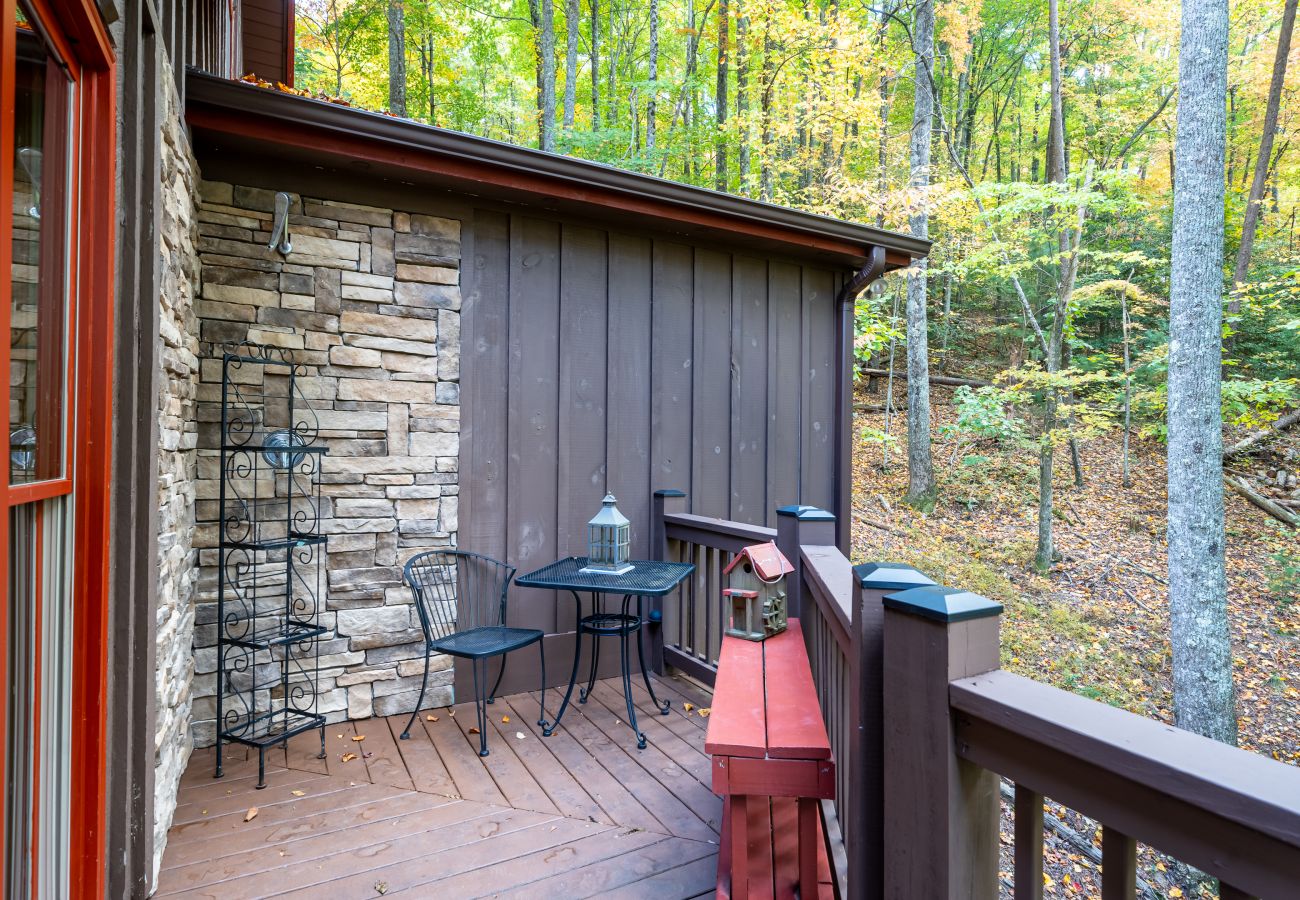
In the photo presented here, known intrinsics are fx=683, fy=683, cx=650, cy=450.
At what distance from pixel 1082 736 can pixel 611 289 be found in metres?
3.32

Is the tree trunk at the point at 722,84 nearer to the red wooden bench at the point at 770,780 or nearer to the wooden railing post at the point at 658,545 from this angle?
the wooden railing post at the point at 658,545

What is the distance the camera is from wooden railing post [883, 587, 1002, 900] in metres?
0.98

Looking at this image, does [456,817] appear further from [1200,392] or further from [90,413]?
[1200,392]

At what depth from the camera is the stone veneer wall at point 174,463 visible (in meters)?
2.04

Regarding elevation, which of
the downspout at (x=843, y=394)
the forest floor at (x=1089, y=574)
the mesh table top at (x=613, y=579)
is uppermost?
the downspout at (x=843, y=394)

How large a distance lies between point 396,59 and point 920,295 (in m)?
7.66

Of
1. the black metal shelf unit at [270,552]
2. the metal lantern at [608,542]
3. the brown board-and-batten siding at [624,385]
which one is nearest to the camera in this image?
the black metal shelf unit at [270,552]

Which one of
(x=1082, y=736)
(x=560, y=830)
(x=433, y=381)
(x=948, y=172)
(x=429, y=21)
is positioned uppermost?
(x=429, y=21)

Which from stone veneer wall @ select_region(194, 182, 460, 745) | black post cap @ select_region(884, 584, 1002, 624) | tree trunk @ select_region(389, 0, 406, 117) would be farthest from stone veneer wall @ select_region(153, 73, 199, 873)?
tree trunk @ select_region(389, 0, 406, 117)

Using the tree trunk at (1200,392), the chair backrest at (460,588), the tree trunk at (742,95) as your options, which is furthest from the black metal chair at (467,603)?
the tree trunk at (742,95)

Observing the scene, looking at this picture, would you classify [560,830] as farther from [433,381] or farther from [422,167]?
[422,167]

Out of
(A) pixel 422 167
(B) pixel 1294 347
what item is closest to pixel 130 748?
(A) pixel 422 167

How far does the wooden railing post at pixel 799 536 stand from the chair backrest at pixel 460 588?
1.33 m

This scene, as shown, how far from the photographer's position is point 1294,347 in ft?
30.6
